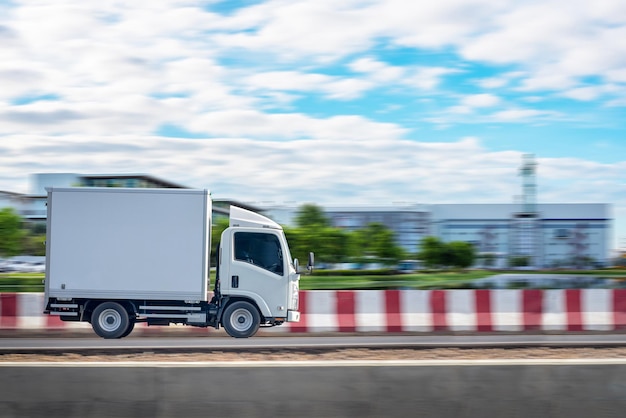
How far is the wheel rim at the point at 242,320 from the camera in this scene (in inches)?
568

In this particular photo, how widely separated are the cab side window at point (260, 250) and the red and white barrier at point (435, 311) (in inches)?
85.3

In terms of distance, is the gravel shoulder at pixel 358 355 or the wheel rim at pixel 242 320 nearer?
the gravel shoulder at pixel 358 355

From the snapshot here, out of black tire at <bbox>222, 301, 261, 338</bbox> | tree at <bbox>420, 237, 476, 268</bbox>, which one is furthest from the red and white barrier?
tree at <bbox>420, 237, 476, 268</bbox>

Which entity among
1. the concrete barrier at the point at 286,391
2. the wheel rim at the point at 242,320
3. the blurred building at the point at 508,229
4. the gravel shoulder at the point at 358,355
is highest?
the blurred building at the point at 508,229

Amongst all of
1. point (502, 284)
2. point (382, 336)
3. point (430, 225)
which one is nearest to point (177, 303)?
point (382, 336)

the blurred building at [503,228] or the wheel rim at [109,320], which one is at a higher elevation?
the blurred building at [503,228]

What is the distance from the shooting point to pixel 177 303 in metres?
14.3

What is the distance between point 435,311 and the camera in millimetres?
16734

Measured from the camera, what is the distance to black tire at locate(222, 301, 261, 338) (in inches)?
567

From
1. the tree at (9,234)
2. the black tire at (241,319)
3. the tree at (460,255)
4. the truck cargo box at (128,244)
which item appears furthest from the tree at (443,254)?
the truck cargo box at (128,244)

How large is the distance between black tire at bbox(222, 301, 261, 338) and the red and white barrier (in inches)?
75.5

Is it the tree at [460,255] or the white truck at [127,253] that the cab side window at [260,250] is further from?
the tree at [460,255]

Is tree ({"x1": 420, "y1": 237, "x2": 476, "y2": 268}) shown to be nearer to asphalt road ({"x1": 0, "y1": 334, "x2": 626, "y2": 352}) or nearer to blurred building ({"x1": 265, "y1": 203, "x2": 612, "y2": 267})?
blurred building ({"x1": 265, "y1": 203, "x2": 612, "y2": 267})

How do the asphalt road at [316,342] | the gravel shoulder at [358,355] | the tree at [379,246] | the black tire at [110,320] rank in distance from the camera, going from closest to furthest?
the gravel shoulder at [358,355] < the asphalt road at [316,342] < the black tire at [110,320] < the tree at [379,246]
